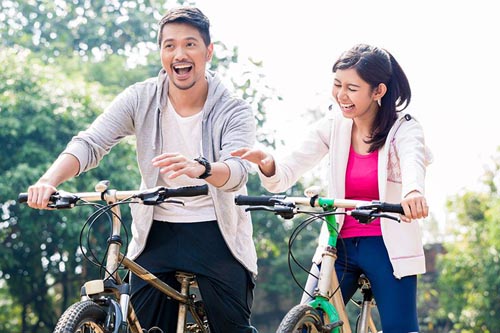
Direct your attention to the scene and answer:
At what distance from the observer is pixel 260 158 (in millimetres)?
4527

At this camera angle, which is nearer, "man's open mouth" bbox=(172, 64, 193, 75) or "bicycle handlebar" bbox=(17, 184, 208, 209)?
"bicycle handlebar" bbox=(17, 184, 208, 209)

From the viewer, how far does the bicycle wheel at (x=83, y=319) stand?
389cm

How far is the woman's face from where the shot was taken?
15.7ft

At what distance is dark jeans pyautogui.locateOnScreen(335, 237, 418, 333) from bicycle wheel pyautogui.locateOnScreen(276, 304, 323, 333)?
1.11ft

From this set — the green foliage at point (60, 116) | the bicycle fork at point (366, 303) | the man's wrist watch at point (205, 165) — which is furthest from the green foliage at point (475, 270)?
the man's wrist watch at point (205, 165)

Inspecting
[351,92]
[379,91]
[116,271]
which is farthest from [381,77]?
[116,271]

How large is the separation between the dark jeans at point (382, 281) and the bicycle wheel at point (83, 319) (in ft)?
3.76

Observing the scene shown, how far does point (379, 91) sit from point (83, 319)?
172 centimetres

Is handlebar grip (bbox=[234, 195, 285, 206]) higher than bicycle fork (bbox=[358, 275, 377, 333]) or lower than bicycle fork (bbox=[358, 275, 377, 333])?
higher

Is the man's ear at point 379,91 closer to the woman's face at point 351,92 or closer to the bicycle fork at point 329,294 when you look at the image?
the woman's face at point 351,92

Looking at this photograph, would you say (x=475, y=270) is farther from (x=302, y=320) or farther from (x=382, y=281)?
(x=302, y=320)

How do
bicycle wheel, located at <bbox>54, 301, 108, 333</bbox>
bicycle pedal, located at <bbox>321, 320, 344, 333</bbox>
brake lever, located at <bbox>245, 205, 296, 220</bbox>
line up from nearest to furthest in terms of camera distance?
bicycle wheel, located at <bbox>54, 301, 108, 333</bbox> < brake lever, located at <bbox>245, 205, 296, 220</bbox> < bicycle pedal, located at <bbox>321, 320, 344, 333</bbox>

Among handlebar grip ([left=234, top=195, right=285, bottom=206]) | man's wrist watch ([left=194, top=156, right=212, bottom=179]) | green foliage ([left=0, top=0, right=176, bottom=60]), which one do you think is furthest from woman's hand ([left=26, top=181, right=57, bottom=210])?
green foliage ([left=0, top=0, right=176, bottom=60])

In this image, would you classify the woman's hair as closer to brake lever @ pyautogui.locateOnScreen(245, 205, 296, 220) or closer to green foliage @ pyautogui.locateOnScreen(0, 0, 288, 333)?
brake lever @ pyautogui.locateOnScreen(245, 205, 296, 220)
